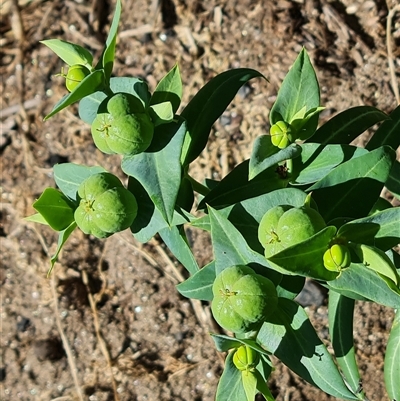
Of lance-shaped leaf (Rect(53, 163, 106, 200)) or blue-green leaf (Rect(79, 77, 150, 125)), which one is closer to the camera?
blue-green leaf (Rect(79, 77, 150, 125))

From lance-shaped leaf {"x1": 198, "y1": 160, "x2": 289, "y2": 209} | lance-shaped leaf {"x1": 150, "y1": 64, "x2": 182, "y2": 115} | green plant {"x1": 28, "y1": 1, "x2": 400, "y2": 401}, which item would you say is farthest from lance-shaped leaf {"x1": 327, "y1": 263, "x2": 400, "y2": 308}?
lance-shaped leaf {"x1": 150, "y1": 64, "x2": 182, "y2": 115}

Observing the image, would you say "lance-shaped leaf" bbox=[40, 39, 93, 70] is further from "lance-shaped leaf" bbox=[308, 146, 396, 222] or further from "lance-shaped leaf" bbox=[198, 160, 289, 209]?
"lance-shaped leaf" bbox=[308, 146, 396, 222]

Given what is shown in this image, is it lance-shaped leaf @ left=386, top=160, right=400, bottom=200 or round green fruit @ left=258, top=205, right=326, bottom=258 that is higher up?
round green fruit @ left=258, top=205, right=326, bottom=258

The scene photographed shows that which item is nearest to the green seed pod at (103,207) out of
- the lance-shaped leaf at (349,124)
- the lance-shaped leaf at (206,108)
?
the lance-shaped leaf at (206,108)

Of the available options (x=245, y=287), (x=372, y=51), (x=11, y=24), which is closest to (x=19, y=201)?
(x=11, y=24)

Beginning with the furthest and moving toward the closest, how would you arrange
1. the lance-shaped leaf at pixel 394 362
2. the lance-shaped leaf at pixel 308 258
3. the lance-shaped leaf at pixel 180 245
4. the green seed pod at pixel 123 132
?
1. the lance-shaped leaf at pixel 394 362
2. the lance-shaped leaf at pixel 180 245
3. the green seed pod at pixel 123 132
4. the lance-shaped leaf at pixel 308 258

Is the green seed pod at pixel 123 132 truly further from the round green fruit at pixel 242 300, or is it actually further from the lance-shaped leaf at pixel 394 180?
the lance-shaped leaf at pixel 394 180

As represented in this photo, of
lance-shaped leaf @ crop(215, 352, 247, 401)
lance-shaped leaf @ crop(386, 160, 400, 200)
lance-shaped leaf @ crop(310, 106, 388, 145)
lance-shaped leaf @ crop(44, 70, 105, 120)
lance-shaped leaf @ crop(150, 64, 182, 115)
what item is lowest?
lance-shaped leaf @ crop(215, 352, 247, 401)
